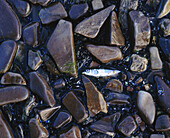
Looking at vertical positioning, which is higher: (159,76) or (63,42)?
(63,42)

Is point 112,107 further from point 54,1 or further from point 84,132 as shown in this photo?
point 54,1

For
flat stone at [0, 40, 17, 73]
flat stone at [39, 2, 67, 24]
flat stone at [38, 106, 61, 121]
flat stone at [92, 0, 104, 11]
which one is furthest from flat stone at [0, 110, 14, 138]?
flat stone at [92, 0, 104, 11]

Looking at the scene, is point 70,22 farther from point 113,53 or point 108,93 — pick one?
point 108,93

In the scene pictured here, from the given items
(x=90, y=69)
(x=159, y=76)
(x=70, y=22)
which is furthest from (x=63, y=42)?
(x=159, y=76)

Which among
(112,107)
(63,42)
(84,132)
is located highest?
(63,42)

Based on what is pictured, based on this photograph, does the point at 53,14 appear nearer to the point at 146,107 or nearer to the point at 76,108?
the point at 76,108

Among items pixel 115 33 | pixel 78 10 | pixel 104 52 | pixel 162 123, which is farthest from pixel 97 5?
pixel 162 123

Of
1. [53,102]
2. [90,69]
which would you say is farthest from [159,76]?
[53,102]

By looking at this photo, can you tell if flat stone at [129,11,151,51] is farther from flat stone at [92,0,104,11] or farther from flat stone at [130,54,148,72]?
flat stone at [92,0,104,11]
